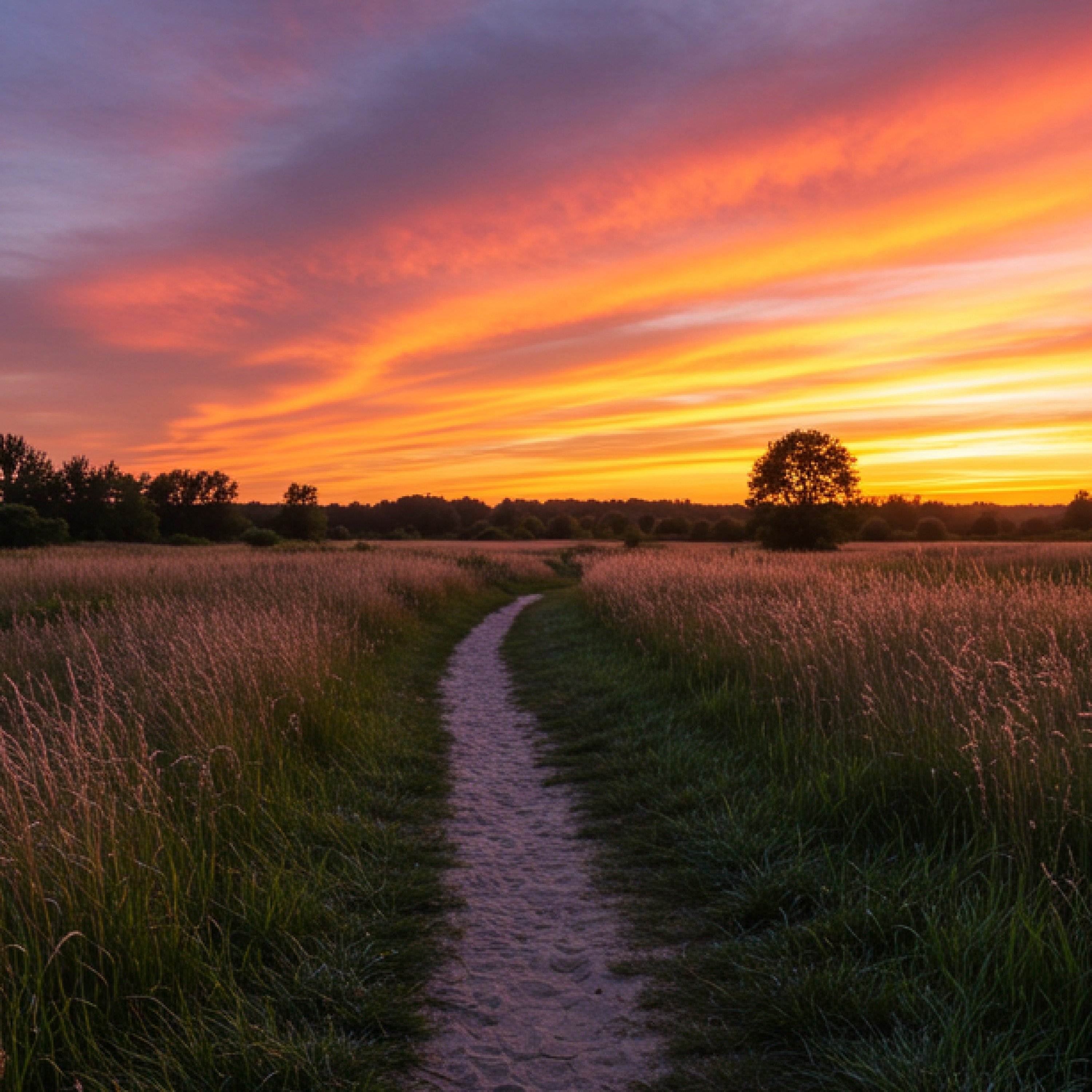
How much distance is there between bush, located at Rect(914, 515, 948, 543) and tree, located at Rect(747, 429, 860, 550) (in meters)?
24.9

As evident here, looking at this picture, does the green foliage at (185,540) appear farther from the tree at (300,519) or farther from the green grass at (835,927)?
the green grass at (835,927)

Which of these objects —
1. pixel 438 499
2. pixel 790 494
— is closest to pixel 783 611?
pixel 790 494

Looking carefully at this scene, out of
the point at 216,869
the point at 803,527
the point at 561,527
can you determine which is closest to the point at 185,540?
the point at 561,527

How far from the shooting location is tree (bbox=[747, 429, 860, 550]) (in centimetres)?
4069

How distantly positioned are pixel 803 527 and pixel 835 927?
40126 millimetres

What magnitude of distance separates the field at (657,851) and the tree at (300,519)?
2321 inches

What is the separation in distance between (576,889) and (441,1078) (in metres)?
1.76

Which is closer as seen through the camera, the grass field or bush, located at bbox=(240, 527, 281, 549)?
the grass field

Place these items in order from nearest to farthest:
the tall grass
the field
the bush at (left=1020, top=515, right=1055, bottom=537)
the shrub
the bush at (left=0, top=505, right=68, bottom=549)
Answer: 1. the field
2. the tall grass
3. the bush at (left=0, top=505, right=68, bottom=549)
4. the bush at (left=1020, top=515, right=1055, bottom=537)
5. the shrub

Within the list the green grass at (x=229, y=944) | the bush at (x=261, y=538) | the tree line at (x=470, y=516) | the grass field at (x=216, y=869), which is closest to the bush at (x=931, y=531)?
the tree line at (x=470, y=516)

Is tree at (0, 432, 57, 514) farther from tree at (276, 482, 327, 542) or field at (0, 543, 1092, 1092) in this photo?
field at (0, 543, 1092, 1092)

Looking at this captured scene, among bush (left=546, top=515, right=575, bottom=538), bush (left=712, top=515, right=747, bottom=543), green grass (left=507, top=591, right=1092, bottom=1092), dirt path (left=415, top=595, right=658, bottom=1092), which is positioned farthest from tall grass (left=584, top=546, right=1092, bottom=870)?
bush (left=546, top=515, right=575, bottom=538)

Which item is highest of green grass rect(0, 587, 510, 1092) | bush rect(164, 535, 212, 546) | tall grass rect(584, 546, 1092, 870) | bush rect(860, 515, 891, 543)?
bush rect(860, 515, 891, 543)

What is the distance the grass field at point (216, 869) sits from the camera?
2.84 metres
